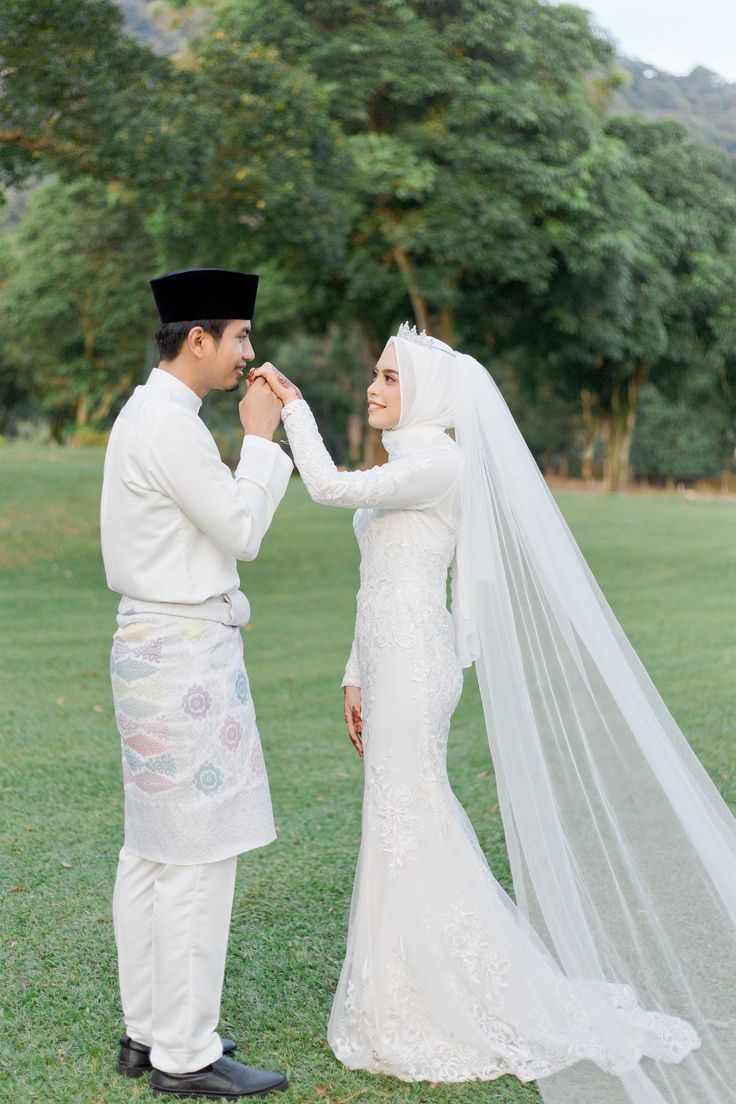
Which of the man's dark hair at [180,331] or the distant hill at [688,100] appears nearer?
the man's dark hair at [180,331]

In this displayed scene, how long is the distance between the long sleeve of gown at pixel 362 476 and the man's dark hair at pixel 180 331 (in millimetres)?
336

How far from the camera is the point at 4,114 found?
1330 centimetres

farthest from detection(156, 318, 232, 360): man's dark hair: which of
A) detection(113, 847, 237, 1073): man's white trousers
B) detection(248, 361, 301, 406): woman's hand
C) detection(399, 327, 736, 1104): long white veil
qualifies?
detection(113, 847, 237, 1073): man's white trousers

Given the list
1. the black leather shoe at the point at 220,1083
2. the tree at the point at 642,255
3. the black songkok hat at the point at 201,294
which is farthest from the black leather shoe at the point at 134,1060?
the tree at the point at 642,255

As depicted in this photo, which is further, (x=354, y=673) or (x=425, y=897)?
(x=354, y=673)

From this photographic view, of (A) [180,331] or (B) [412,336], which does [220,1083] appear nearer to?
(A) [180,331]

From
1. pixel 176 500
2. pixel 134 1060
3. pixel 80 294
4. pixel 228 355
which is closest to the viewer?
pixel 176 500

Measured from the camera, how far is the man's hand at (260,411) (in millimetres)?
3260

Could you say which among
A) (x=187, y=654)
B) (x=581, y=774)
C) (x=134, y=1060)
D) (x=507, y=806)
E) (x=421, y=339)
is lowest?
(x=134, y=1060)

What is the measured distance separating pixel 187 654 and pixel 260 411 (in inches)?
26.5

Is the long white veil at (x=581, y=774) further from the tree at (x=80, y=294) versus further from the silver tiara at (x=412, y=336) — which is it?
the tree at (x=80, y=294)

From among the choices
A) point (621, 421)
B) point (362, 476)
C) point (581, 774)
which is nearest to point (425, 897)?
point (581, 774)

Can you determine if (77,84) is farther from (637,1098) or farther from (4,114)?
(637,1098)

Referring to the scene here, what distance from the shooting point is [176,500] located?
3.11m
